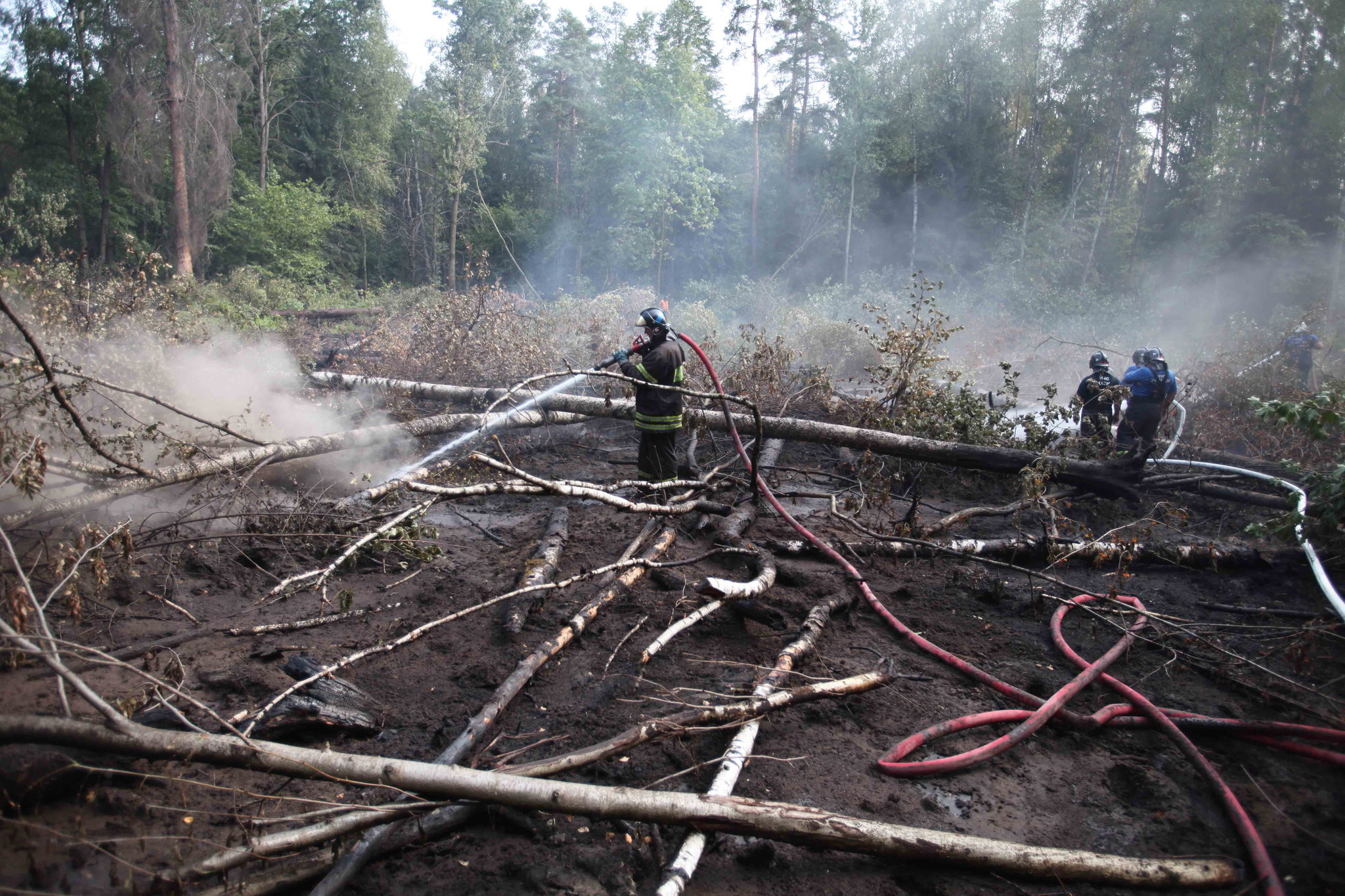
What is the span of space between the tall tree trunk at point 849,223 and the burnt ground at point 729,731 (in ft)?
82.2

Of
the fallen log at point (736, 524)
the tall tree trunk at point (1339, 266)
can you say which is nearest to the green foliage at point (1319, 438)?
the fallen log at point (736, 524)

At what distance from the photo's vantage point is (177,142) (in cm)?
1780

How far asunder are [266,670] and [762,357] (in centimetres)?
758

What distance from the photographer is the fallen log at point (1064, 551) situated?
546 centimetres

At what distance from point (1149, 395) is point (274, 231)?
26.7m

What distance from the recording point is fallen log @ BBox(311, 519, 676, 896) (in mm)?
2295

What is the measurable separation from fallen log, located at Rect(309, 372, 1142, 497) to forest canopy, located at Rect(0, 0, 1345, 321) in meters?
15.4

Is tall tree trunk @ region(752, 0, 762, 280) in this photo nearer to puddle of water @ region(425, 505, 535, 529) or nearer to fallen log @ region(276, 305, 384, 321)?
fallen log @ region(276, 305, 384, 321)

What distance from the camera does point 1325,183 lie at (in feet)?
71.4

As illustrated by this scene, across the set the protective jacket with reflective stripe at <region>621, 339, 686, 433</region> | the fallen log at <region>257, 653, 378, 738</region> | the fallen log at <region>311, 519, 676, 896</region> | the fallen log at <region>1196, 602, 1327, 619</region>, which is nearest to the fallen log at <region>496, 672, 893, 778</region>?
the fallen log at <region>311, 519, 676, 896</region>

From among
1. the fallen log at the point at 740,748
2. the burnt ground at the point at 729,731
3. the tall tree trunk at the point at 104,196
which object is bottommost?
the burnt ground at the point at 729,731

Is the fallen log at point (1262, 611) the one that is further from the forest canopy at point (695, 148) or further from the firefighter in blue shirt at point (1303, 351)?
the forest canopy at point (695, 148)

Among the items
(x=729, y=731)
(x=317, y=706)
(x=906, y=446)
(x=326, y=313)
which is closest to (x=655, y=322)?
(x=906, y=446)

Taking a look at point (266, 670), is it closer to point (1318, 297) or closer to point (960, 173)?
point (1318, 297)
